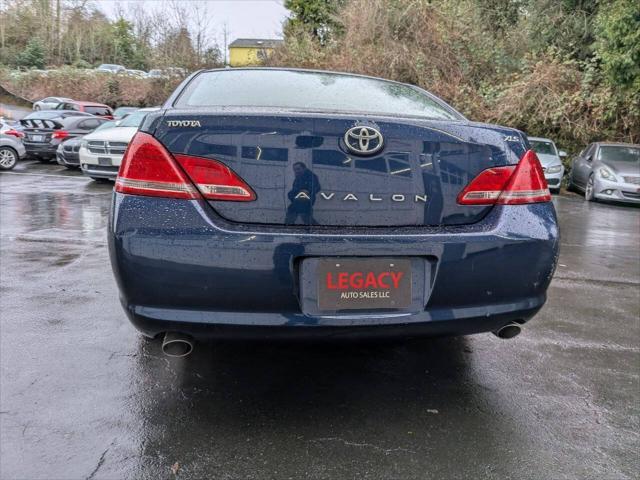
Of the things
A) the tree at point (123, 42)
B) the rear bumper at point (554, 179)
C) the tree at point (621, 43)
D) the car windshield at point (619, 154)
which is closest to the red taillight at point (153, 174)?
the rear bumper at point (554, 179)

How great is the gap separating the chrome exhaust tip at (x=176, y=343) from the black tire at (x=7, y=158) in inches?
541

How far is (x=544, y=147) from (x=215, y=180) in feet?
45.2

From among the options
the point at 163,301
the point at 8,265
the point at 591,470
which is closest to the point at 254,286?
the point at 163,301

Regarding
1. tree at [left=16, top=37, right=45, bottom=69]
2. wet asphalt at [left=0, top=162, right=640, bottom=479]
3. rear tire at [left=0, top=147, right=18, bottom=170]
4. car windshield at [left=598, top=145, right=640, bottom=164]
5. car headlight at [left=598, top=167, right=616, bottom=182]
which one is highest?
tree at [left=16, top=37, right=45, bottom=69]

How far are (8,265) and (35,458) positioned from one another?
129 inches

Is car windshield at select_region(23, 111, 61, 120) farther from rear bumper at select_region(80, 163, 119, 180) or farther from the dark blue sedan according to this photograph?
the dark blue sedan

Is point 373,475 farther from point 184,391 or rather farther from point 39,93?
point 39,93

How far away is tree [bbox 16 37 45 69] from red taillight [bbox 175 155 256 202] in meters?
40.5

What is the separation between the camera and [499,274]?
229 centimetres

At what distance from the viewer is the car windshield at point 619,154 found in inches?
502

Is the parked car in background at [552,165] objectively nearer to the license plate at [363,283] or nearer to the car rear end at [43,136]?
the license plate at [363,283]

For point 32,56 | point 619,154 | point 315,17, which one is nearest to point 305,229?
point 619,154

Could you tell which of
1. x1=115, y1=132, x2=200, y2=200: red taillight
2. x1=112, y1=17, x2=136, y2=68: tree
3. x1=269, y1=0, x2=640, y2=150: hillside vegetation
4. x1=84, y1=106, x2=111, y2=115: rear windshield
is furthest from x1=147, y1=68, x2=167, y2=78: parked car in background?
x1=115, y1=132, x2=200, y2=200: red taillight

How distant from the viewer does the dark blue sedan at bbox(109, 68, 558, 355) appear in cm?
213
